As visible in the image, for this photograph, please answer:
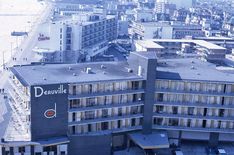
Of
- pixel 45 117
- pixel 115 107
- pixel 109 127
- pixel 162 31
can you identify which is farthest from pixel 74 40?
pixel 45 117

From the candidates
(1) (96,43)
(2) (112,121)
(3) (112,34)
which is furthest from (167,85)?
(3) (112,34)

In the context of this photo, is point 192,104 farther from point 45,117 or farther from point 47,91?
point 45,117

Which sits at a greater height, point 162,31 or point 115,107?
point 162,31

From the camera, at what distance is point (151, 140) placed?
61562mm

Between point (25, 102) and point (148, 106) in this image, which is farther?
point (148, 106)

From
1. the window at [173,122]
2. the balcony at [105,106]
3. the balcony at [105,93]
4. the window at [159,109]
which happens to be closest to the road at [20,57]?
the balcony at [105,106]

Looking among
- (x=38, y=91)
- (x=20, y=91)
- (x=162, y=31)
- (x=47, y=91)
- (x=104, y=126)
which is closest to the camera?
(x=38, y=91)

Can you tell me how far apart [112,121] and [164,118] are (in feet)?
29.2

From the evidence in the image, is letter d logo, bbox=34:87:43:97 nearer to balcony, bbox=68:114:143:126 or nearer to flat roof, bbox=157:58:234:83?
balcony, bbox=68:114:143:126

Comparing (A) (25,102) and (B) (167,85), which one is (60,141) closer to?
(A) (25,102)

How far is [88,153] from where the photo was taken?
5906 cm

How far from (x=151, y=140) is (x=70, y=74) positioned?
1647 cm

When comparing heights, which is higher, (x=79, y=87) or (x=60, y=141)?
(x=79, y=87)

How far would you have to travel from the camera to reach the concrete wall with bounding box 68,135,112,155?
192 ft
